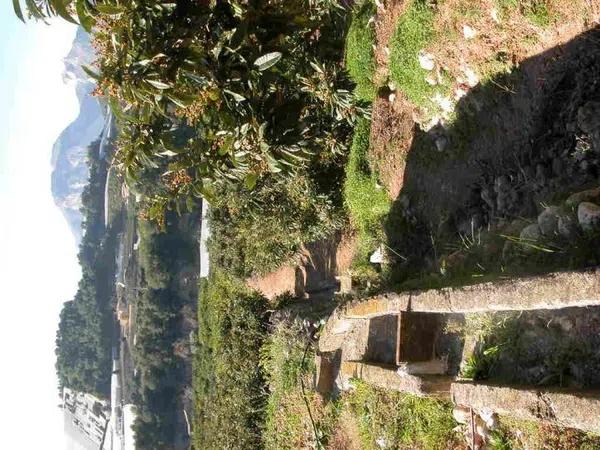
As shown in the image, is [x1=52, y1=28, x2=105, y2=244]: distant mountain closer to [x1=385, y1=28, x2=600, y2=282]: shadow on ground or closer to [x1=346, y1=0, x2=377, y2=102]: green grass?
[x1=346, y1=0, x2=377, y2=102]: green grass

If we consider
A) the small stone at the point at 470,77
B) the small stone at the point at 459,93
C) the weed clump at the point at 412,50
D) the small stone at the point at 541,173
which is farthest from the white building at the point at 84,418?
the small stone at the point at 541,173

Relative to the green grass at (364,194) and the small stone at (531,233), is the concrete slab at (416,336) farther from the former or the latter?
the green grass at (364,194)

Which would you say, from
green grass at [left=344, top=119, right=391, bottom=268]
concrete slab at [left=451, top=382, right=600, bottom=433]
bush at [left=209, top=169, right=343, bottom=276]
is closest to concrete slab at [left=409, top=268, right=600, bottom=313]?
concrete slab at [left=451, top=382, right=600, bottom=433]

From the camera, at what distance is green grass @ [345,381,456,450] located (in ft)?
17.4

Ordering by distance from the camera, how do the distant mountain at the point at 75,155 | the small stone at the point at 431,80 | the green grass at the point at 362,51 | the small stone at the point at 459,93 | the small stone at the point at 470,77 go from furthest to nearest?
the distant mountain at the point at 75,155 < the green grass at the point at 362,51 < the small stone at the point at 431,80 < the small stone at the point at 459,93 < the small stone at the point at 470,77

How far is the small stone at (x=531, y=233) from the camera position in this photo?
14.4ft

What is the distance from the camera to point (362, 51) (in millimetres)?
8508

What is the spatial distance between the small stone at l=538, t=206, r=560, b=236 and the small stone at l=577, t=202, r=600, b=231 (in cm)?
33

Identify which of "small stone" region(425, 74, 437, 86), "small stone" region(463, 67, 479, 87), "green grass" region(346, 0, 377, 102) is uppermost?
"green grass" region(346, 0, 377, 102)

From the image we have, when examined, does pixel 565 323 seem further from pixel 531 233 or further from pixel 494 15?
pixel 494 15

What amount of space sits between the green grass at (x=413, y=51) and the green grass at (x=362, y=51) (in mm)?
626

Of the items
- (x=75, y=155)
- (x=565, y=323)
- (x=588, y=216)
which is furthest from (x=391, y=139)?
(x=75, y=155)

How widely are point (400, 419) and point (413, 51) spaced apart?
449 centimetres

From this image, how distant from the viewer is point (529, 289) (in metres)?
3.38
